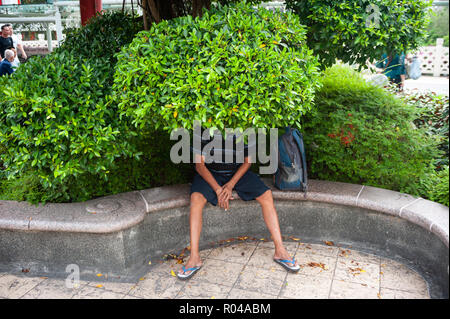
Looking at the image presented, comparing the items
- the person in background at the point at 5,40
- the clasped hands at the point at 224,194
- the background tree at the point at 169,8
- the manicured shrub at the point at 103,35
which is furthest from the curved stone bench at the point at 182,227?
the person in background at the point at 5,40

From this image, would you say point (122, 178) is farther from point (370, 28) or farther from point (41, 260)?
point (370, 28)

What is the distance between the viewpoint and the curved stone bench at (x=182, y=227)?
3.25 meters

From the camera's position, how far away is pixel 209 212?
3824 mm

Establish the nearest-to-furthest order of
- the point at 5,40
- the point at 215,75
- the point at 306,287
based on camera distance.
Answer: the point at 215,75 < the point at 306,287 < the point at 5,40

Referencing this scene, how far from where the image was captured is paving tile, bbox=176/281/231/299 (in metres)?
3.11

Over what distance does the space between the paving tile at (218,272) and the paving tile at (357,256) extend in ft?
3.12

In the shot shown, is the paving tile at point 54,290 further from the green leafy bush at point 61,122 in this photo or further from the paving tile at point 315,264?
the paving tile at point 315,264

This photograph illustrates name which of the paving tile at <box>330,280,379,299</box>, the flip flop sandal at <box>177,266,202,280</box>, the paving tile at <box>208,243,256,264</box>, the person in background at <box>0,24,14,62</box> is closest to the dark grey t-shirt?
the paving tile at <box>208,243,256,264</box>

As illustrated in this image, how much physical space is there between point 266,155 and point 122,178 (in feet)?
4.97

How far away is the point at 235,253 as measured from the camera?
3719 mm

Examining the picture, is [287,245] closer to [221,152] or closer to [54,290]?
[221,152]

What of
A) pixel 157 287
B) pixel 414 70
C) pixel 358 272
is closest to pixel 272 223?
pixel 358 272

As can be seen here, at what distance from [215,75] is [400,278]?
2.25 meters

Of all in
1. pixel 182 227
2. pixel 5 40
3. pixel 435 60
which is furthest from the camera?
pixel 435 60
